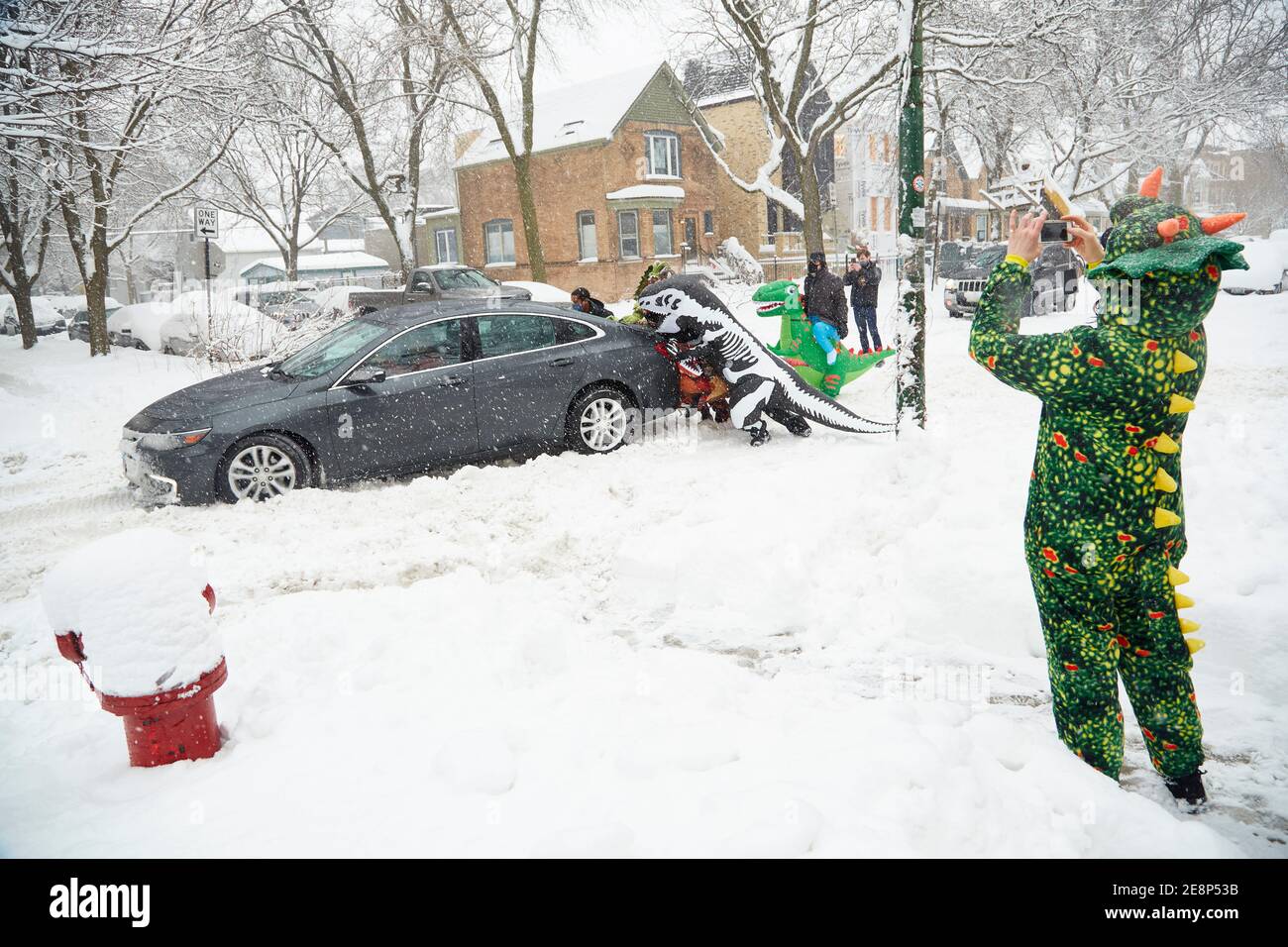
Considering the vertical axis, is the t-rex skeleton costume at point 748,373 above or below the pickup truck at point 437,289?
below

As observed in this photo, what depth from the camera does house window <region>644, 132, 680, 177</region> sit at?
32.2 meters

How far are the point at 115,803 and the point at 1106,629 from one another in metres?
3.30

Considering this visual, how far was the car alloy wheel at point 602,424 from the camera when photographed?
8062mm

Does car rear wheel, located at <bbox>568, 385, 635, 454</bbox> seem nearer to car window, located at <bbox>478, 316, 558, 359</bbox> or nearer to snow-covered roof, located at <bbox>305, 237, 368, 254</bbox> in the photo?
car window, located at <bbox>478, 316, 558, 359</bbox>

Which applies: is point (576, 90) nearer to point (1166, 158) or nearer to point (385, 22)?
point (385, 22)

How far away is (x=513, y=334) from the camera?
789 cm

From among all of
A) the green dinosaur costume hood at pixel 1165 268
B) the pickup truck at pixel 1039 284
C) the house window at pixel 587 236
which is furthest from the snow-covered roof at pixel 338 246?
the green dinosaur costume hood at pixel 1165 268

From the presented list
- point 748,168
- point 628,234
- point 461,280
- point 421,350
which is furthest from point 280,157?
point 421,350

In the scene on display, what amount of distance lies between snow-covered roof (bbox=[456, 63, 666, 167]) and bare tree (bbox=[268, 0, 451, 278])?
8.14m

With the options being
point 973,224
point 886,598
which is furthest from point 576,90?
point 886,598

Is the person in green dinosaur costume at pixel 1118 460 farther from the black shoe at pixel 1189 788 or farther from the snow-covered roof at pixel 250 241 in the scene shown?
the snow-covered roof at pixel 250 241

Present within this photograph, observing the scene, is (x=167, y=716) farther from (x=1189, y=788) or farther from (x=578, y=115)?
(x=578, y=115)

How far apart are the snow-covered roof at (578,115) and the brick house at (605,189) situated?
58 mm

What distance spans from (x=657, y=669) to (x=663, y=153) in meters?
31.8
